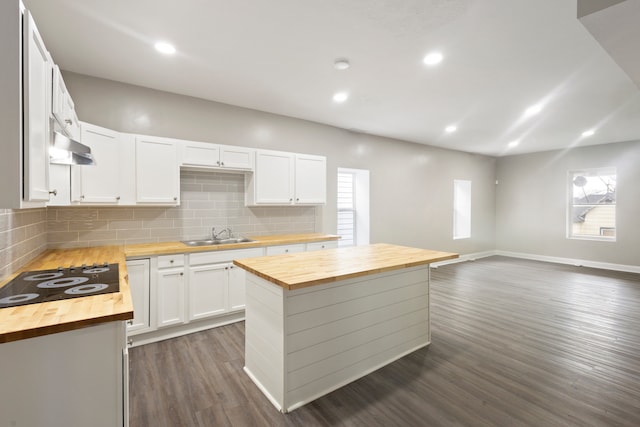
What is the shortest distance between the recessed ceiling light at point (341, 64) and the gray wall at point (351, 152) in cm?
169

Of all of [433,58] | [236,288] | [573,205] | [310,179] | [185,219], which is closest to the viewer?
[433,58]

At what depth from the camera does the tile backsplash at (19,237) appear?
1.87 m

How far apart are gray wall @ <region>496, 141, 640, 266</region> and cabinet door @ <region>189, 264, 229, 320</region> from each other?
25.2 ft

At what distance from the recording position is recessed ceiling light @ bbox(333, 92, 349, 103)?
3.64m

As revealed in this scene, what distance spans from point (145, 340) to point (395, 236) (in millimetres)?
4500

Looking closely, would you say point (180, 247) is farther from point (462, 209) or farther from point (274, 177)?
point (462, 209)

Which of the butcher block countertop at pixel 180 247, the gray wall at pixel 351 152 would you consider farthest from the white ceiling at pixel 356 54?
the butcher block countertop at pixel 180 247

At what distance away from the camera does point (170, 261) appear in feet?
10.0

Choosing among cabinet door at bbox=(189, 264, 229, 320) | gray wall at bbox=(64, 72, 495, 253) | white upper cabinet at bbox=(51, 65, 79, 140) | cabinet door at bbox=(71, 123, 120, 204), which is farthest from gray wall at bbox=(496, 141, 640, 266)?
white upper cabinet at bbox=(51, 65, 79, 140)

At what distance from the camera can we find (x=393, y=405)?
210 centimetres

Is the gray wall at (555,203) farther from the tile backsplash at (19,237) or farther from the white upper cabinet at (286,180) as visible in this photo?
the tile backsplash at (19,237)

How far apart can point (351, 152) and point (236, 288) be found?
3.08 m

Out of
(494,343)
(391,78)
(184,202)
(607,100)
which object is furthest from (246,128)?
(607,100)

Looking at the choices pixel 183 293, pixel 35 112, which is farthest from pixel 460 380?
pixel 35 112
